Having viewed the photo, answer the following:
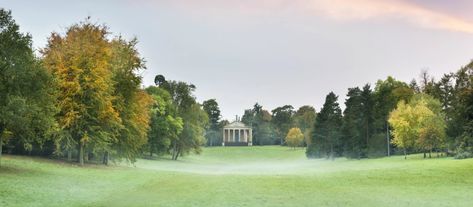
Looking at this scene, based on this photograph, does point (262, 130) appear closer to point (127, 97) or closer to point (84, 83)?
point (127, 97)

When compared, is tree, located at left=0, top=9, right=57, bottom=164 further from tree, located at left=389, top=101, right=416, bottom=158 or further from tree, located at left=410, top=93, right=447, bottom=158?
tree, located at left=389, top=101, right=416, bottom=158

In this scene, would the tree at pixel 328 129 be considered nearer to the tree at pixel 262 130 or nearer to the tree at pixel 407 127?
the tree at pixel 407 127

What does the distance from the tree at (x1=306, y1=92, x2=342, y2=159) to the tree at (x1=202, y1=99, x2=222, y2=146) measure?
75.8 meters

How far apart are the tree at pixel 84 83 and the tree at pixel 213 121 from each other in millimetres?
126652

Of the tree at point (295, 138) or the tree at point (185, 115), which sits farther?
the tree at point (295, 138)

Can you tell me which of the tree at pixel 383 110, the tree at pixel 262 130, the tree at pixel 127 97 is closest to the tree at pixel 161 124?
the tree at pixel 127 97

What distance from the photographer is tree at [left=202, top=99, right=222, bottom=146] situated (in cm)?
16775

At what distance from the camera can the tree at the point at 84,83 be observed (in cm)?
3694

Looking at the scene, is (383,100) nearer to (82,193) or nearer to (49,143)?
(49,143)

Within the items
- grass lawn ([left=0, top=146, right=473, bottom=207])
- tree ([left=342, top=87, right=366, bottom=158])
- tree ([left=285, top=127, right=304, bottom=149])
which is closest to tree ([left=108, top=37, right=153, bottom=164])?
grass lawn ([left=0, top=146, right=473, bottom=207])

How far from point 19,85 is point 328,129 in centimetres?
6916

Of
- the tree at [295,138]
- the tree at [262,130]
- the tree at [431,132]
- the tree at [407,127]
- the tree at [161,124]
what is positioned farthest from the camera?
the tree at [262,130]

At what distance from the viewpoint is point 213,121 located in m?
172

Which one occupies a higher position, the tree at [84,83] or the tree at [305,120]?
the tree at [305,120]
